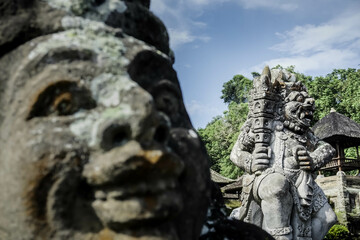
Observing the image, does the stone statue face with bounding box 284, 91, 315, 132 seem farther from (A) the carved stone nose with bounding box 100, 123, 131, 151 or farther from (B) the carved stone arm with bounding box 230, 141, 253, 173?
(A) the carved stone nose with bounding box 100, 123, 131, 151

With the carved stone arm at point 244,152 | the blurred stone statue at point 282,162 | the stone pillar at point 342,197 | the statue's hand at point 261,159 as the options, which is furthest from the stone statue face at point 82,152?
the stone pillar at point 342,197

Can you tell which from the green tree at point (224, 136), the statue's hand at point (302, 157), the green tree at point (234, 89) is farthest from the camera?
the green tree at point (234, 89)

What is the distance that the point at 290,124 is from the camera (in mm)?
5480

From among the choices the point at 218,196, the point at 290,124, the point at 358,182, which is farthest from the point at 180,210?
the point at 358,182

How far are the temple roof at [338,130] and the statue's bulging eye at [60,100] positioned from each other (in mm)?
21642

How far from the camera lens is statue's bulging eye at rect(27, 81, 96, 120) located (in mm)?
1344

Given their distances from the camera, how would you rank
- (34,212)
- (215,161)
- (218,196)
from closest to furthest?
(34,212), (218,196), (215,161)

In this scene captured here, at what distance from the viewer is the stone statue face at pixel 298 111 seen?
5465 millimetres

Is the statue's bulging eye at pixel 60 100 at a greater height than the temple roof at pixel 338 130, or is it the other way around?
the temple roof at pixel 338 130

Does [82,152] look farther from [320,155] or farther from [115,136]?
[320,155]

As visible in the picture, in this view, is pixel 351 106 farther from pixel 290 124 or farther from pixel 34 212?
pixel 34 212

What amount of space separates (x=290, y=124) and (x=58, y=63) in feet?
14.8

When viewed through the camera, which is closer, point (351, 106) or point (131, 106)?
point (131, 106)

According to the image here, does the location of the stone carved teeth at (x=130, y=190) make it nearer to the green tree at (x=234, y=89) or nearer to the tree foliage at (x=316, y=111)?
the tree foliage at (x=316, y=111)
